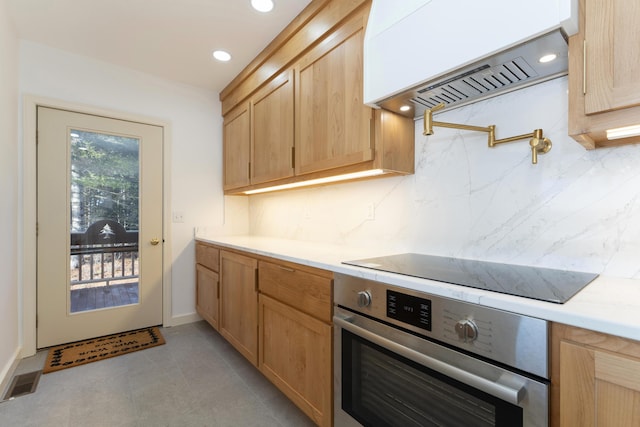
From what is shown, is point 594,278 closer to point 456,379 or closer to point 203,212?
point 456,379

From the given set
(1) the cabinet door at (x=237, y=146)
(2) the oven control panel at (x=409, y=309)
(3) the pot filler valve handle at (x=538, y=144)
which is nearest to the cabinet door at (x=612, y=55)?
(3) the pot filler valve handle at (x=538, y=144)

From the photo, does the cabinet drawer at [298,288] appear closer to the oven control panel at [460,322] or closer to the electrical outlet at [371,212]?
the oven control panel at [460,322]

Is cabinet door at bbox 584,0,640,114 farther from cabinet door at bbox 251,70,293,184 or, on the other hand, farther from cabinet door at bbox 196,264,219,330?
cabinet door at bbox 196,264,219,330

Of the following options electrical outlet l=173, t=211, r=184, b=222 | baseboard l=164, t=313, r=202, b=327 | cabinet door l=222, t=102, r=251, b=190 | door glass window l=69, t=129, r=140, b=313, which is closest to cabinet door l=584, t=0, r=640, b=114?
cabinet door l=222, t=102, r=251, b=190

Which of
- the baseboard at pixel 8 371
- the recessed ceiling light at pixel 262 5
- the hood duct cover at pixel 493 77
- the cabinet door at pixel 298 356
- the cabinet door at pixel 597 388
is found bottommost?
the baseboard at pixel 8 371

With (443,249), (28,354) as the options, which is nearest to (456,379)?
(443,249)

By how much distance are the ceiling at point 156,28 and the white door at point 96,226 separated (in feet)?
1.93

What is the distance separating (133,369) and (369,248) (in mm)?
1911

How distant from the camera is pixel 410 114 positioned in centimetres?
162

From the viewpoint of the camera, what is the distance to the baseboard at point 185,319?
9.78 feet

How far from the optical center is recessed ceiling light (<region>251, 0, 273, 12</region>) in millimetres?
1868

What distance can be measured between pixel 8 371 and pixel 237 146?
2.36m

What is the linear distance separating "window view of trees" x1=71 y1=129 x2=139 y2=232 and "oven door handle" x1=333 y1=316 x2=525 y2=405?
2.54m

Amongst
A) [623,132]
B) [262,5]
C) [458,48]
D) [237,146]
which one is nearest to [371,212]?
[458,48]
